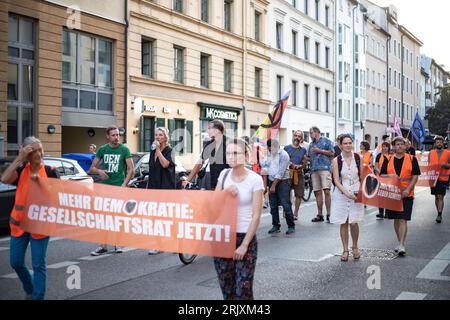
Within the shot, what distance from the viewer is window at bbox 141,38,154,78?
25.0 m

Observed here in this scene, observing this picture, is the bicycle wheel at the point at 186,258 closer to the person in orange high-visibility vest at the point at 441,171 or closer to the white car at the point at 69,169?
the white car at the point at 69,169

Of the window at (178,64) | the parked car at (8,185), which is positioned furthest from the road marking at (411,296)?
the window at (178,64)

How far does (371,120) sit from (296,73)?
20189 millimetres

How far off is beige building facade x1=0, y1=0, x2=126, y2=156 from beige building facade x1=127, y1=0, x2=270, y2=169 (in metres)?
1.00

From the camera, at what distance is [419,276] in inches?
282

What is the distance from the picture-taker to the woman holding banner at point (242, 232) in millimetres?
4633

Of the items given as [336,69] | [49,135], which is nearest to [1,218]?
[49,135]

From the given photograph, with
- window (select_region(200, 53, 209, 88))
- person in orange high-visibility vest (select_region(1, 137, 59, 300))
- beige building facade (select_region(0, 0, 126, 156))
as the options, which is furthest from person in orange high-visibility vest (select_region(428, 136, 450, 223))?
window (select_region(200, 53, 209, 88))

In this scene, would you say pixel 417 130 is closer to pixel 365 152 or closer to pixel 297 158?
pixel 365 152

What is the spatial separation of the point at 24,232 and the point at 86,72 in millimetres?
16851

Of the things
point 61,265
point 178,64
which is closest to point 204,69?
point 178,64

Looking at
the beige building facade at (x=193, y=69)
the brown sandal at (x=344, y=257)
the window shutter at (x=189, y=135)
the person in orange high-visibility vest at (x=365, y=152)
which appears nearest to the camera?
the brown sandal at (x=344, y=257)

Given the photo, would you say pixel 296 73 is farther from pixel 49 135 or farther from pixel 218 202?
pixel 218 202

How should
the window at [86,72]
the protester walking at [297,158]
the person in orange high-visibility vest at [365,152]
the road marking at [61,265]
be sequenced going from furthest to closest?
the window at [86,72], the person in orange high-visibility vest at [365,152], the protester walking at [297,158], the road marking at [61,265]
